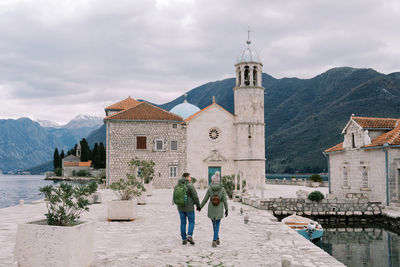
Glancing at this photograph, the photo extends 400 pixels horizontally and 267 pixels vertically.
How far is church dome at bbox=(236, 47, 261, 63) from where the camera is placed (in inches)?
1422

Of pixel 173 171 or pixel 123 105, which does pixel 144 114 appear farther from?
pixel 123 105

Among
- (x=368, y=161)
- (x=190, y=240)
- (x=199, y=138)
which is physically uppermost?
(x=199, y=138)

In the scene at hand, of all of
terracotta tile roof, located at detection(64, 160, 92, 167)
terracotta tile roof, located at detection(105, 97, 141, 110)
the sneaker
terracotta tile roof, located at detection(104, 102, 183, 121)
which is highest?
terracotta tile roof, located at detection(105, 97, 141, 110)

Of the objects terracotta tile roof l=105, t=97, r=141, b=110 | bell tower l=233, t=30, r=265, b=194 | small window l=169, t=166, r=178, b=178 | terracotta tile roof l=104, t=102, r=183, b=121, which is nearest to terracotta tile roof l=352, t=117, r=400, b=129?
bell tower l=233, t=30, r=265, b=194

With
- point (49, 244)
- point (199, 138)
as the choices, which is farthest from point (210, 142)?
point (49, 244)

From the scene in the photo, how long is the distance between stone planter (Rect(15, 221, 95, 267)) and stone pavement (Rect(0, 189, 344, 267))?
417 mm

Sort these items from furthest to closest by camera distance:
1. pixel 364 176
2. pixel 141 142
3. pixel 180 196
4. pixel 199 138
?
pixel 199 138 < pixel 141 142 < pixel 364 176 < pixel 180 196

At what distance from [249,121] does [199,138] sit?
5274mm

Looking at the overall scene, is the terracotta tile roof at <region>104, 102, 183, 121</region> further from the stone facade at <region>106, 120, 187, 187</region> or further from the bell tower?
the bell tower

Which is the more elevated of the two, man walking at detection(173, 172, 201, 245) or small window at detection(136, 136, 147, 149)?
small window at detection(136, 136, 147, 149)

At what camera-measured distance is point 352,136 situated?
24.9 metres

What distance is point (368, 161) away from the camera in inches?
893

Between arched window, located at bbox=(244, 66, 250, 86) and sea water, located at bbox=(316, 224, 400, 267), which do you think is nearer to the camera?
sea water, located at bbox=(316, 224, 400, 267)

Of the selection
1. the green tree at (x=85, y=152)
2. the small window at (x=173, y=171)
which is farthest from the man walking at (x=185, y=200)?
the green tree at (x=85, y=152)
